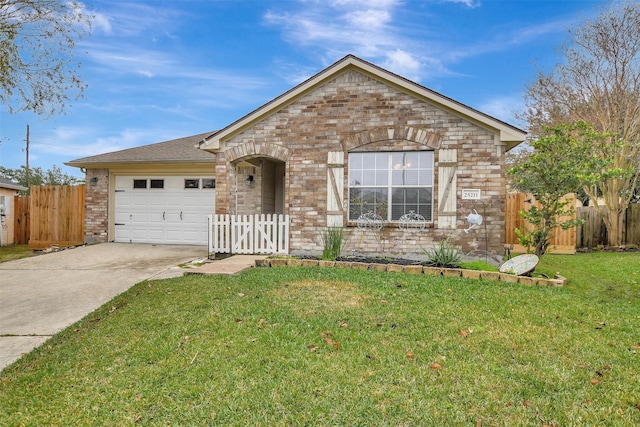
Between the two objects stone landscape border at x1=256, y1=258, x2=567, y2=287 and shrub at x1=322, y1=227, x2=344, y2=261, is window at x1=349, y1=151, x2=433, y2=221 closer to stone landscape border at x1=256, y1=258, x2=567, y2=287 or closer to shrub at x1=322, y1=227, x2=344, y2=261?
shrub at x1=322, y1=227, x2=344, y2=261

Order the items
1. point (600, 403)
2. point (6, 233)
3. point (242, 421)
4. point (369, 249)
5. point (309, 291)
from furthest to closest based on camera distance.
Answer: point (6, 233) → point (369, 249) → point (309, 291) → point (600, 403) → point (242, 421)

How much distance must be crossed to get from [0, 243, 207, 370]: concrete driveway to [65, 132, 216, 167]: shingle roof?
2.79 meters

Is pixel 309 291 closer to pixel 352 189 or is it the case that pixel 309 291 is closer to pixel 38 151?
pixel 352 189

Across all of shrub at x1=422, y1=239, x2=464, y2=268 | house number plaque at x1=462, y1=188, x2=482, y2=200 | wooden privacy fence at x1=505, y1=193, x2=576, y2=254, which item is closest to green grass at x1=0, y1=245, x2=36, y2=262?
shrub at x1=422, y1=239, x2=464, y2=268

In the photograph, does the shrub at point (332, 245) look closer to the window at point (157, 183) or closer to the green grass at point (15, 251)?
the window at point (157, 183)

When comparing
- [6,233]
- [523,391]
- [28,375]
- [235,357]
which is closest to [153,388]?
[235,357]

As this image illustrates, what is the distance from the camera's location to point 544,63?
15.6 metres

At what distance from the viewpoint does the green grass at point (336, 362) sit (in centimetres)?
248

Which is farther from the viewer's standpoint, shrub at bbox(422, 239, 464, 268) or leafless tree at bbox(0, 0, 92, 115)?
shrub at bbox(422, 239, 464, 268)

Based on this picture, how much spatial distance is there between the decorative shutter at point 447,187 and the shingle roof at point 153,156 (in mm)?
6818

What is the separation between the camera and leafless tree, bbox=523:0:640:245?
1323cm

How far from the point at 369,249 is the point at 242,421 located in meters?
6.62

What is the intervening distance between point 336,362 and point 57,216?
1335 centimetres

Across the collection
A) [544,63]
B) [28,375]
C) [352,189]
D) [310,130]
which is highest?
[544,63]
